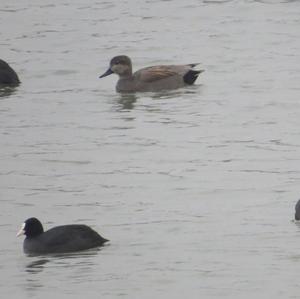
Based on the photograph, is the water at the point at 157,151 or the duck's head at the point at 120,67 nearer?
the water at the point at 157,151

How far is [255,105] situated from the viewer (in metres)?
23.1

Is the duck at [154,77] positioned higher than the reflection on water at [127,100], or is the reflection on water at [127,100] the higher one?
the duck at [154,77]

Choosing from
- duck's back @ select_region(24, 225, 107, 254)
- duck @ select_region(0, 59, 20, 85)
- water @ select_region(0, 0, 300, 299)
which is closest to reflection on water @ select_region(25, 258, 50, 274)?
water @ select_region(0, 0, 300, 299)

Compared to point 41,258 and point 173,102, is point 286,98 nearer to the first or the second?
point 173,102

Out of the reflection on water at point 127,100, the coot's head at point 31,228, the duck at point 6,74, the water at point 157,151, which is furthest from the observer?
the duck at point 6,74

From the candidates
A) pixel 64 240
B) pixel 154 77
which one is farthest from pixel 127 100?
pixel 64 240

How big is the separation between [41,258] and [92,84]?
10653 millimetres

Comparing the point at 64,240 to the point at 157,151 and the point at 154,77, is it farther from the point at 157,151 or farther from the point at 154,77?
the point at 154,77

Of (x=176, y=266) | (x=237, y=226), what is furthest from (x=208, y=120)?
(x=176, y=266)

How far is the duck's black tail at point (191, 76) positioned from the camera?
24953 mm

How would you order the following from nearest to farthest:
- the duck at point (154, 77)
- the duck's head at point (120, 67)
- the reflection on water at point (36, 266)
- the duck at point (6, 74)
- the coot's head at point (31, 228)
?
the reflection on water at point (36, 266), the coot's head at point (31, 228), the duck at point (154, 77), the duck's head at point (120, 67), the duck at point (6, 74)

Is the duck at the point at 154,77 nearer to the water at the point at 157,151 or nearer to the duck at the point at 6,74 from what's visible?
the water at the point at 157,151

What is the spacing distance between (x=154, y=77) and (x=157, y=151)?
483cm

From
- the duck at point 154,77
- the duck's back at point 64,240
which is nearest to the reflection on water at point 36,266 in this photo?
the duck's back at point 64,240
